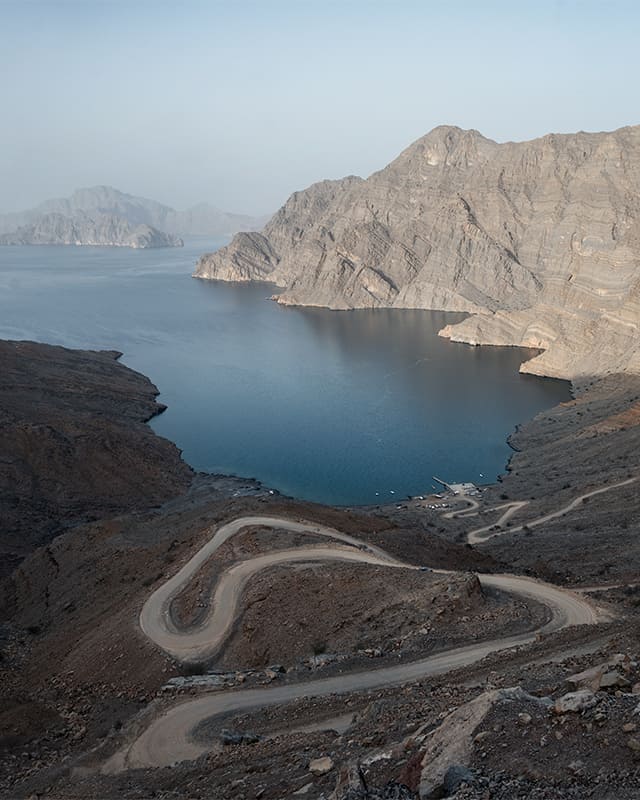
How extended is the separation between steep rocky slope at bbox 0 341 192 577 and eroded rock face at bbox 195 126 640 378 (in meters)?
55.6

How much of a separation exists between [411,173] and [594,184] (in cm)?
7140

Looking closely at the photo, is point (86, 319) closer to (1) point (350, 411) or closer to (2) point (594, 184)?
(1) point (350, 411)

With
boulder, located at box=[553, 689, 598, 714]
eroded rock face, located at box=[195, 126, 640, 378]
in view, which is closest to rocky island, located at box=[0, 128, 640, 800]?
boulder, located at box=[553, 689, 598, 714]

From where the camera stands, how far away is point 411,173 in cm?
19938

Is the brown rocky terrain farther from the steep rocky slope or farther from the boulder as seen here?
the steep rocky slope

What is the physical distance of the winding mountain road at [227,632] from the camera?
16.9 m

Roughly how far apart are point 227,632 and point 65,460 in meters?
36.9

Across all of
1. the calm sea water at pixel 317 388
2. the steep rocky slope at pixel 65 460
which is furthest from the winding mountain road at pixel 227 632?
the calm sea water at pixel 317 388

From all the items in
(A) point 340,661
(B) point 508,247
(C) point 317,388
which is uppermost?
(B) point 508,247

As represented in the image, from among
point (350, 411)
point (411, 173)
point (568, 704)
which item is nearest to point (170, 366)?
point (350, 411)

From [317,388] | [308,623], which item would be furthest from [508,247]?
[308,623]

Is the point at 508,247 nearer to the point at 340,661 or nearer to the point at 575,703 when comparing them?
the point at 340,661

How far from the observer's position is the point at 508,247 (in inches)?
6334

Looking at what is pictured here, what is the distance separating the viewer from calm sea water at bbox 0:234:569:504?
2434 inches
